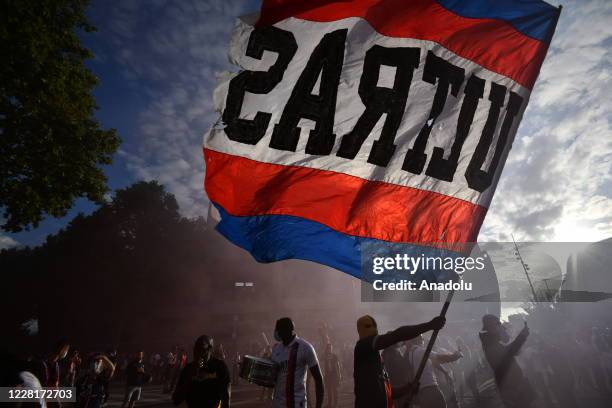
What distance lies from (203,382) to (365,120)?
334 cm

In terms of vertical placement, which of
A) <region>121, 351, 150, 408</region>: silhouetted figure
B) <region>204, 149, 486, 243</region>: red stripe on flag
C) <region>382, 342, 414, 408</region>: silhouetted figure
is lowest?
<region>121, 351, 150, 408</region>: silhouetted figure

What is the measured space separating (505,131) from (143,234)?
37.8 metres

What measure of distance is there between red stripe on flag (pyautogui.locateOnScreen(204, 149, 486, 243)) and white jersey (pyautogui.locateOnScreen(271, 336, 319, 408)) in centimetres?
169

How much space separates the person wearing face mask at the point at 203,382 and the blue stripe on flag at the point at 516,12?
4.76 meters

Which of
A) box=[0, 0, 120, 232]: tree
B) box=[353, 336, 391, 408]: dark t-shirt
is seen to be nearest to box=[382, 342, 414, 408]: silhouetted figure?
box=[353, 336, 391, 408]: dark t-shirt

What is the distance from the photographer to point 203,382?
3.78 m

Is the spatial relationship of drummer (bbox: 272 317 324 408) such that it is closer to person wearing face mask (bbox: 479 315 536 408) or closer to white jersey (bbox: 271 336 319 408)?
white jersey (bbox: 271 336 319 408)

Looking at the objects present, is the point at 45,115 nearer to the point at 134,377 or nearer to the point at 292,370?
the point at 134,377

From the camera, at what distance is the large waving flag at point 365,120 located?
11.5ft

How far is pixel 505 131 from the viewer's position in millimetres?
3707

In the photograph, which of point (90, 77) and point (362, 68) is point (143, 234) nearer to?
point (90, 77)

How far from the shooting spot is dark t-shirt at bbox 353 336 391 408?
337 cm

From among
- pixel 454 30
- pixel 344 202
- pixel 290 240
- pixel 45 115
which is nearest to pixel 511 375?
pixel 344 202

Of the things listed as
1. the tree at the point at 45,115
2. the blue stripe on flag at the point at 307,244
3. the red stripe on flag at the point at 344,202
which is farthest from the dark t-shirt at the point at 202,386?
the tree at the point at 45,115
